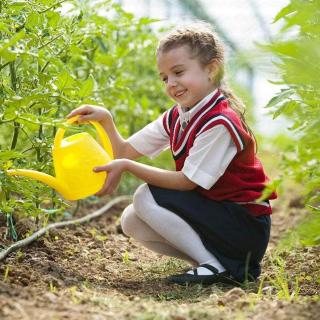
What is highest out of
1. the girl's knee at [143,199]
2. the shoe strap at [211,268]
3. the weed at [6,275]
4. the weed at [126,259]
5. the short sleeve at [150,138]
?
the short sleeve at [150,138]

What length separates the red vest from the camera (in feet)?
8.61

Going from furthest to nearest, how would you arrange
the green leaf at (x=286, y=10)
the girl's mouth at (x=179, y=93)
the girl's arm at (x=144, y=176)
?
the girl's mouth at (x=179, y=93) → the girl's arm at (x=144, y=176) → the green leaf at (x=286, y=10)

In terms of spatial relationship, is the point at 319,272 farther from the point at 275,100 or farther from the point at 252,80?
the point at 252,80

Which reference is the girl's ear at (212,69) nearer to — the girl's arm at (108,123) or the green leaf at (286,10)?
the girl's arm at (108,123)

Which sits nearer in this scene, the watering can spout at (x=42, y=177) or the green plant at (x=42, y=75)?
the green plant at (x=42, y=75)

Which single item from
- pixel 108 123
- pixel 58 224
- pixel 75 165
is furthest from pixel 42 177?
pixel 58 224

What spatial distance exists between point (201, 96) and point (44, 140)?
628 millimetres

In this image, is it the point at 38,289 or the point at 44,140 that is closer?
the point at 38,289

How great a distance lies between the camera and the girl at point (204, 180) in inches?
103

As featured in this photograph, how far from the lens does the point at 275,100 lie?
2.22 meters

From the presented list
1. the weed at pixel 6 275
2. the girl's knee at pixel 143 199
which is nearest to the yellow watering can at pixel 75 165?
the girl's knee at pixel 143 199

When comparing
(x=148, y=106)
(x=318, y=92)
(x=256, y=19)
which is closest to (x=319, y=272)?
(x=318, y=92)

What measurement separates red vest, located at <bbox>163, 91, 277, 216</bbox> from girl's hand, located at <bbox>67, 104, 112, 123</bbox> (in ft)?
1.04

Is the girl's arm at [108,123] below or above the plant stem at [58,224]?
above
